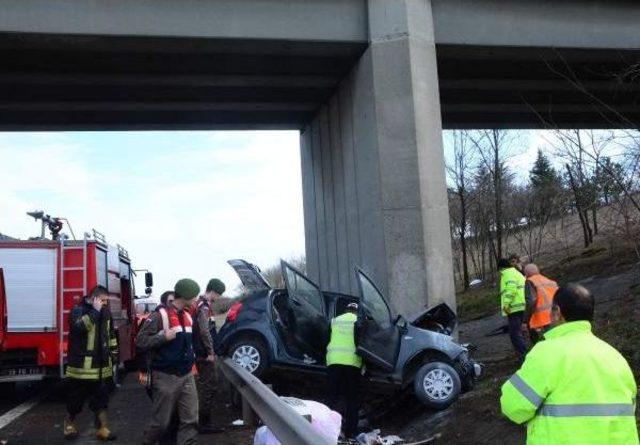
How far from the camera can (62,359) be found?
1188 centimetres

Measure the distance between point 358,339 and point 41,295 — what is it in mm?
6234

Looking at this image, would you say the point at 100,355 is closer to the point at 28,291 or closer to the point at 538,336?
the point at 28,291

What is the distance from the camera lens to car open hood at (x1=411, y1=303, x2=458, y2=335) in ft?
33.7

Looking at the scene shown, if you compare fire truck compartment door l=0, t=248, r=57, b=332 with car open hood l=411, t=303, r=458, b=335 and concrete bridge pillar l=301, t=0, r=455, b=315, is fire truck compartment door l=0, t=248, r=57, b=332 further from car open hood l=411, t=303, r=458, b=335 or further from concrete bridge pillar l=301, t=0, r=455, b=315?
car open hood l=411, t=303, r=458, b=335

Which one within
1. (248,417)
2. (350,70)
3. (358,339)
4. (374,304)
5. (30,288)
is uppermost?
(350,70)

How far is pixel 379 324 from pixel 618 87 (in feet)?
38.8

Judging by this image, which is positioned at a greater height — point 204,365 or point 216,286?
point 216,286

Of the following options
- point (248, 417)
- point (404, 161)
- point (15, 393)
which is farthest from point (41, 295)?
point (404, 161)

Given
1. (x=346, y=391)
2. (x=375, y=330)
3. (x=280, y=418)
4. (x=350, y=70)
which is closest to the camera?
(x=280, y=418)

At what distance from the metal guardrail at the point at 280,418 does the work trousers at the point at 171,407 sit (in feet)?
2.05

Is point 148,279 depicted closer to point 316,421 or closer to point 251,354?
point 251,354

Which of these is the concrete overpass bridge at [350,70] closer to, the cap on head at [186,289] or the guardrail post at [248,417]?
the guardrail post at [248,417]

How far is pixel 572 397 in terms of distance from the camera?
10.2 ft

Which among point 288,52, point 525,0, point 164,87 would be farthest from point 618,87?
point 164,87
